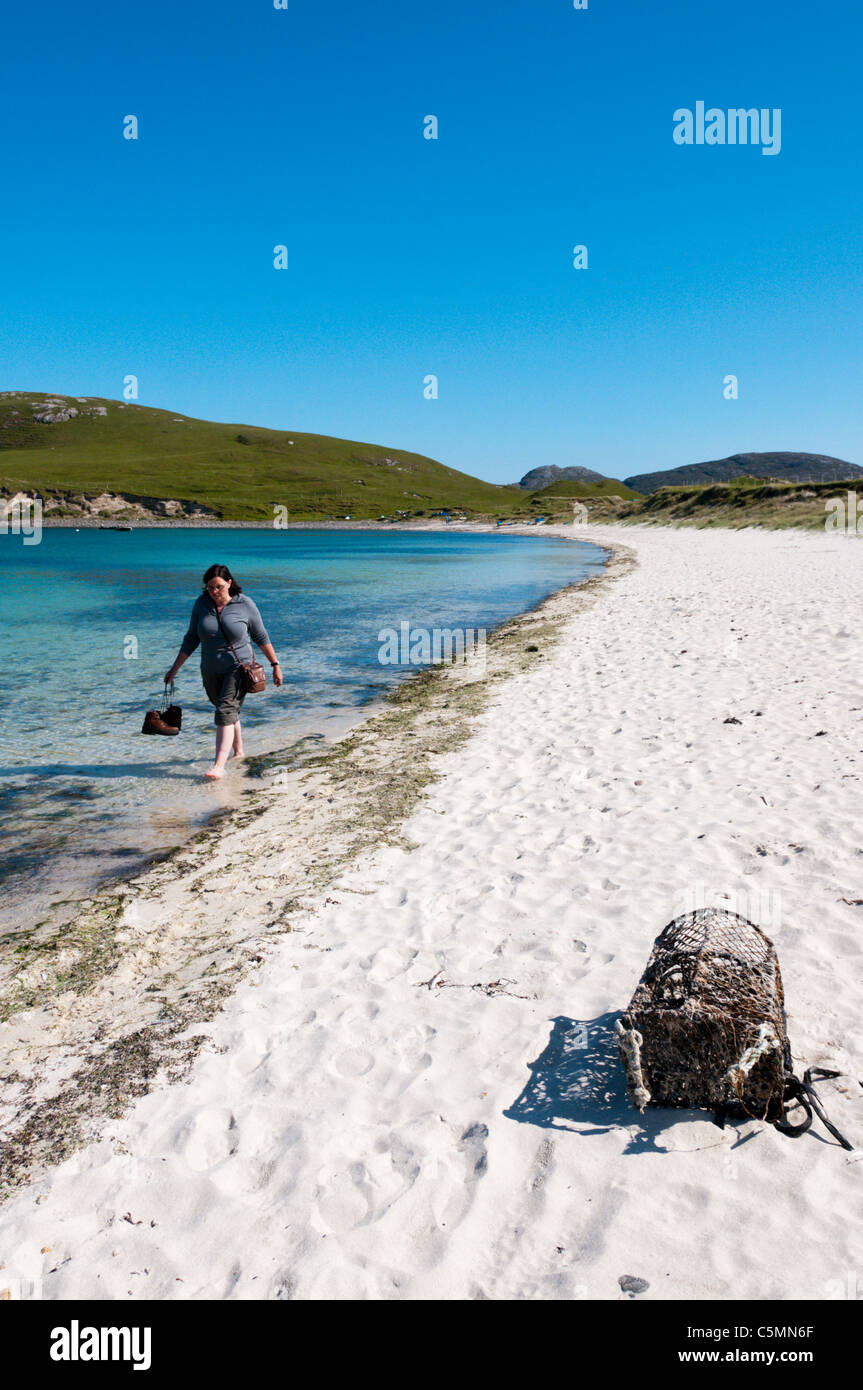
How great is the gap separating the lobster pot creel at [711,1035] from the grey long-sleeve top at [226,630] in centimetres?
685

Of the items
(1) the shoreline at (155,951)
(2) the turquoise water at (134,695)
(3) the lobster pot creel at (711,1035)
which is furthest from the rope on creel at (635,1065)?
(2) the turquoise water at (134,695)

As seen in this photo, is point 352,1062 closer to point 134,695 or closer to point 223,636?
point 223,636

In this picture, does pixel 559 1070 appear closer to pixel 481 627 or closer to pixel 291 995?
pixel 291 995

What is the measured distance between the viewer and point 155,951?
5770 millimetres

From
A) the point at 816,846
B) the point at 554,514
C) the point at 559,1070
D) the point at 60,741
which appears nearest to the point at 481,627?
the point at 60,741

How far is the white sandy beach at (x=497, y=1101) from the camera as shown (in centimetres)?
291

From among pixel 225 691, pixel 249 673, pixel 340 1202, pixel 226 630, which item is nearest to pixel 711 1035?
pixel 340 1202

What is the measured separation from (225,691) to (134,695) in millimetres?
7280

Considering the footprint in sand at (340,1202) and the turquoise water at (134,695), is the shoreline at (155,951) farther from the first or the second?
the footprint in sand at (340,1202)

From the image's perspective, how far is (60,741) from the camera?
40.2ft

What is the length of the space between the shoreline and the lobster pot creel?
2538 millimetres

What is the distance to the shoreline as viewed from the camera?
13.4ft

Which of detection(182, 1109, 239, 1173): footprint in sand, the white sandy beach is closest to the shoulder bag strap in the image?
the white sandy beach
